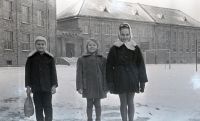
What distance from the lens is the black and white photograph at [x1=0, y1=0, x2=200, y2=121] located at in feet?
7.56

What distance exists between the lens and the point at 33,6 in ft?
10.3

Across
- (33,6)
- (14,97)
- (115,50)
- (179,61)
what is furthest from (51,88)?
(179,61)

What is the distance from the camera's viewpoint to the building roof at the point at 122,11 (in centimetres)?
317

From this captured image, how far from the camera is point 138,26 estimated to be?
3.27 metres

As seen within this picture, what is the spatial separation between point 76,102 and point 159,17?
114cm

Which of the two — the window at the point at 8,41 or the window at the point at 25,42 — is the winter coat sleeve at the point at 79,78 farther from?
the window at the point at 8,41

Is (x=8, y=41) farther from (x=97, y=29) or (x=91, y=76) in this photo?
(x=91, y=76)

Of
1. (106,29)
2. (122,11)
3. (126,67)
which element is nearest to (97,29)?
(106,29)

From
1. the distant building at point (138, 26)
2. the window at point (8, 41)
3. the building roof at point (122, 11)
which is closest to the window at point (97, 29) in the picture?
the distant building at point (138, 26)

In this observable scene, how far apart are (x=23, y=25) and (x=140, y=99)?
1.30m

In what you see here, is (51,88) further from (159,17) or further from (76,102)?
(159,17)

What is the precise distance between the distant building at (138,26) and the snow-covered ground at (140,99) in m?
0.24

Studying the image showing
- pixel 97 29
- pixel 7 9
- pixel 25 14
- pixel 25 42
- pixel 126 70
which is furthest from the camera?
pixel 97 29

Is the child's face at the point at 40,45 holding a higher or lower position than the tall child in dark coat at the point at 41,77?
higher
